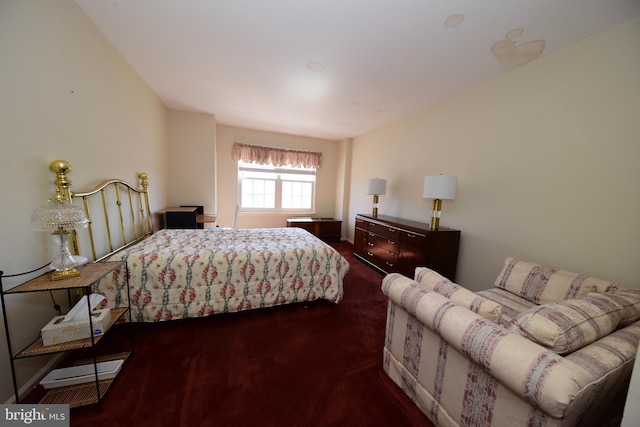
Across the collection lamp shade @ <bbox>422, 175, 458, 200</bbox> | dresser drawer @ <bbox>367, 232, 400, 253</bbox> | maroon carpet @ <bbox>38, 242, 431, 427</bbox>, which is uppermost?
lamp shade @ <bbox>422, 175, 458, 200</bbox>

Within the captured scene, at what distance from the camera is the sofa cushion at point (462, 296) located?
1143mm

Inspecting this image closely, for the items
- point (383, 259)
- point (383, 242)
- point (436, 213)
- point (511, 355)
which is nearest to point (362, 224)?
point (383, 242)

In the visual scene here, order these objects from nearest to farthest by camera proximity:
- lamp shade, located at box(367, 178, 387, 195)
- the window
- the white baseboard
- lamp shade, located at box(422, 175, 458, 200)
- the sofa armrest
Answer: the sofa armrest
the white baseboard
lamp shade, located at box(422, 175, 458, 200)
lamp shade, located at box(367, 178, 387, 195)
the window

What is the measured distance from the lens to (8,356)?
119 cm

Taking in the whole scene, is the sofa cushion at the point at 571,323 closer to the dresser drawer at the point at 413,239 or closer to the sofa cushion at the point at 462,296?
the sofa cushion at the point at 462,296

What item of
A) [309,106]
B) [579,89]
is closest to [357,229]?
[309,106]

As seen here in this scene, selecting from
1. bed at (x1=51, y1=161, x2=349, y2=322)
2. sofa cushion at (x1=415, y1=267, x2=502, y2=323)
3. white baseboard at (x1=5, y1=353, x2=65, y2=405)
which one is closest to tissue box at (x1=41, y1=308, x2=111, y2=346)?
white baseboard at (x1=5, y1=353, x2=65, y2=405)

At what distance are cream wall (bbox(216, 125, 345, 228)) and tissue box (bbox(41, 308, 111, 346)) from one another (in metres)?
3.70

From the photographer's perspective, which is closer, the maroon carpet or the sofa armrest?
the sofa armrest

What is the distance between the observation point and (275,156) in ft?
16.4

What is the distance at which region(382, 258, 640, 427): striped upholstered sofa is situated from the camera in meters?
0.78

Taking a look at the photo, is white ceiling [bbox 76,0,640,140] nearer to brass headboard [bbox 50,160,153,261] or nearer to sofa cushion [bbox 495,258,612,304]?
brass headboard [bbox 50,160,153,261]

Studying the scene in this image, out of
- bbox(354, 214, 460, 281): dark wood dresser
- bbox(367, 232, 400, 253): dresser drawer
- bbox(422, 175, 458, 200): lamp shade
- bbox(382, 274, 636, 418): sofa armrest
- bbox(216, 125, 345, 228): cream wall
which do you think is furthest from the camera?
bbox(216, 125, 345, 228): cream wall

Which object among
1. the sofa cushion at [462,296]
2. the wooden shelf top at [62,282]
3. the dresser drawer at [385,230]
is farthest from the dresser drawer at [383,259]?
the wooden shelf top at [62,282]
